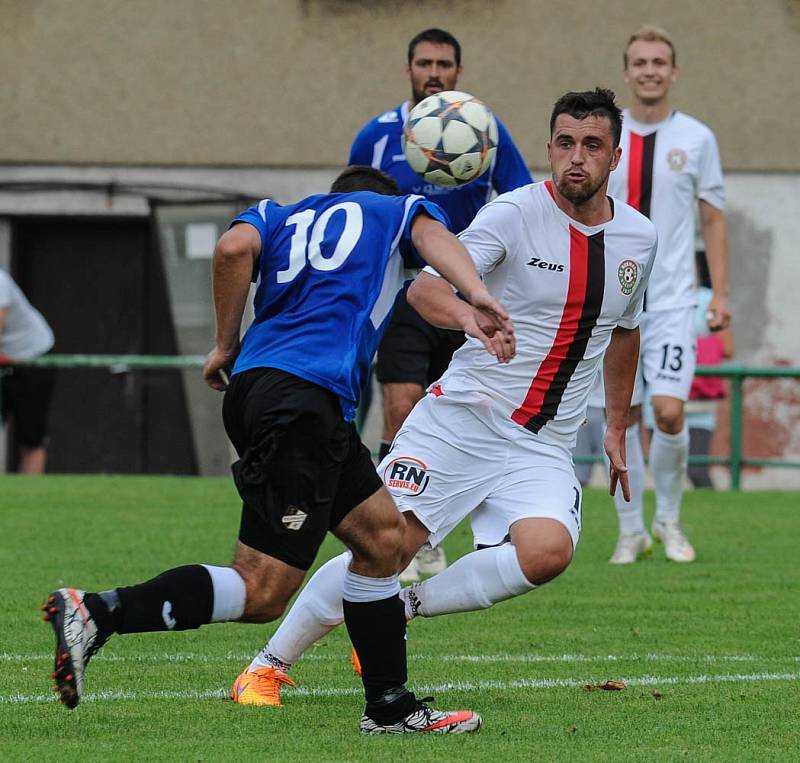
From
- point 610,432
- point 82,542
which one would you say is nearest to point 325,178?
point 82,542

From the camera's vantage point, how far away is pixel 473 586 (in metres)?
5.61

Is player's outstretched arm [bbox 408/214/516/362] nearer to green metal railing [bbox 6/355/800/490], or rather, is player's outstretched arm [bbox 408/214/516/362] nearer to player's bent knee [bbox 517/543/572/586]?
player's bent knee [bbox 517/543/572/586]

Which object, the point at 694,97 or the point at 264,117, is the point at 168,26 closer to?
the point at 264,117

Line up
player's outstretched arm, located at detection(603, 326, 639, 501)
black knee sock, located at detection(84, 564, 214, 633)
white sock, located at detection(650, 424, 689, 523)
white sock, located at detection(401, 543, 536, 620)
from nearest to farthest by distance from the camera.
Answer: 1. black knee sock, located at detection(84, 564, 214, 633)
2. white sock, located at detection(401, 543, 536, 620)
3. player's outstretched arm, located at detection(603, 326, 639, 501)
4. white sock, located at detection(650, 424, 689, 523)

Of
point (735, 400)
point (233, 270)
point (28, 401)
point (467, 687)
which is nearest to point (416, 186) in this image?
point (467, 687)

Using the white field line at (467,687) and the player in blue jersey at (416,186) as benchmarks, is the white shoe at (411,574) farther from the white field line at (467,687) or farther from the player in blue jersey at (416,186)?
the white field line at (467,687)

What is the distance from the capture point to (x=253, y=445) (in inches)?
190

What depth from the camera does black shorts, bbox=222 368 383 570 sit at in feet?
15.7

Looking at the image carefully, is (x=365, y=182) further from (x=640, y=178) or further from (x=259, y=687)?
(x=640, y=178)

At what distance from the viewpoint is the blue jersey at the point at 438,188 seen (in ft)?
26.1

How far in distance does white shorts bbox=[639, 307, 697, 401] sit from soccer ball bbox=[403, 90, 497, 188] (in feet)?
7.79

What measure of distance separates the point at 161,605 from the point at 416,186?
3.66 metres

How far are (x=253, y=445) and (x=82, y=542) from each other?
16.4 feet

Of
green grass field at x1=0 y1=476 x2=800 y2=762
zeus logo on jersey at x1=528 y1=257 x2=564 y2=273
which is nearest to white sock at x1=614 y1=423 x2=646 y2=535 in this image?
green grass field at x1=0 y1=476 x2=800 y2=762
